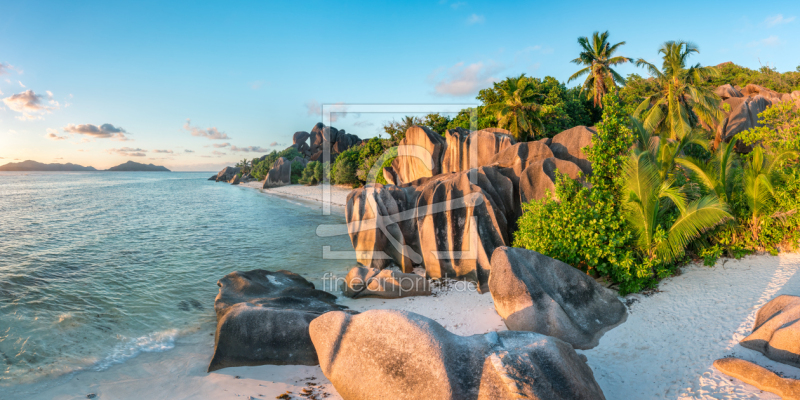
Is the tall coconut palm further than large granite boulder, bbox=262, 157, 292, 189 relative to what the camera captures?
No

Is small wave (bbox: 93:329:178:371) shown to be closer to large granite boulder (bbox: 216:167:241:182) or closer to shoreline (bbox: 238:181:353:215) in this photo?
shoreline (bbox: 238:181:353:215)

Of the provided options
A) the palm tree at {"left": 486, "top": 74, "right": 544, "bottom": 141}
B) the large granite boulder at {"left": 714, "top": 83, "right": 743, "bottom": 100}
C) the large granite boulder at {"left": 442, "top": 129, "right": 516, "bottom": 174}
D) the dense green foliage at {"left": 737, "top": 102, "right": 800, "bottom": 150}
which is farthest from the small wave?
the large granite boulder at {"left": 714, "top": 83, "right": 743, "bottom": 100}

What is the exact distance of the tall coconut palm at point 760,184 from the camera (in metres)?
9.44

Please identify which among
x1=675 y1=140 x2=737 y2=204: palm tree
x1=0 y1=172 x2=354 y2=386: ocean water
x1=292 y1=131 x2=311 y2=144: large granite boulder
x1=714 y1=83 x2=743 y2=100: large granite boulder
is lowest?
x1=0 y1=172 x2=354 y2=386: ocean water

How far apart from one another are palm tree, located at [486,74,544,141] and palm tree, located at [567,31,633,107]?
6.62m

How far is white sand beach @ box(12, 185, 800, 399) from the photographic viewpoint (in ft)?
20.5

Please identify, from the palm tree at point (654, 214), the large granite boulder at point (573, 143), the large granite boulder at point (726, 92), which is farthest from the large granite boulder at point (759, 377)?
the large granite boulder at point (726, 92)

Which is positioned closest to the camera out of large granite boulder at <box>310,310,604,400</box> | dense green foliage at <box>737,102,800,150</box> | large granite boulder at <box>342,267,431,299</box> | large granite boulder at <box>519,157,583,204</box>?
large granite boulder at <box>310,310,604,400</box>

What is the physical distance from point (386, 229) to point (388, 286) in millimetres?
3648

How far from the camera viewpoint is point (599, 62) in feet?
97.2

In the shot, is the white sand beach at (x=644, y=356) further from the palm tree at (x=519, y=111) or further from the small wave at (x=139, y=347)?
the palm tree at (x=519, y=111)

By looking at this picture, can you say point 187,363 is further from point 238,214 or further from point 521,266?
point 238,214

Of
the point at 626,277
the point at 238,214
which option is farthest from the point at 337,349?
the point at 238,214

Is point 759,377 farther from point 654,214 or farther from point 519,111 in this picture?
point 519,111
